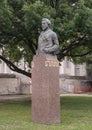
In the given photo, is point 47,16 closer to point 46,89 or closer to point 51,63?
point 51,63

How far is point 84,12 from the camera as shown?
18.3 m

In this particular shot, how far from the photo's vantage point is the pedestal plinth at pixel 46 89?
537 inches

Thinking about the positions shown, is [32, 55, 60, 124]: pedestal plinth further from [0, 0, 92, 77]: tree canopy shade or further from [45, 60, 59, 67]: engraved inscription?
[0, 0, 92, 77]: tree canopy shade

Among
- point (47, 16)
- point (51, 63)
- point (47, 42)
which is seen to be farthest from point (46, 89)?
point (47, 16)

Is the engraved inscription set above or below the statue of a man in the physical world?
below

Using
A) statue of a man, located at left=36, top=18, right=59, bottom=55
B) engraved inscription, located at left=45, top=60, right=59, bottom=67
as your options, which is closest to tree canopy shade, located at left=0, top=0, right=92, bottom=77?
statue of a man, located at left=36, top=18, right=59, bottom=55

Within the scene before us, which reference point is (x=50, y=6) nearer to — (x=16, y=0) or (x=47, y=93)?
(x=16, y=0)

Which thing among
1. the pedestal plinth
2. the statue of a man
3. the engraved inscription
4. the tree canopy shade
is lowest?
the pedestal plinth

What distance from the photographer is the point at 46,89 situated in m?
13.7

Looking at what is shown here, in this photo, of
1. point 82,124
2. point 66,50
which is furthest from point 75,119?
point 66,50

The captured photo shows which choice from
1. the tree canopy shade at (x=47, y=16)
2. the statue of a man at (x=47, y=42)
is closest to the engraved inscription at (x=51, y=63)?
the statue of a man at (x=47, y=42)

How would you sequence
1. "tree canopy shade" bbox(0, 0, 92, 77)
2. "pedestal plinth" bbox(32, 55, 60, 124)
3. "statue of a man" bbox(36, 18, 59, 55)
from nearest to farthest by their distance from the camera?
"pedestal plinth" bbox(32, 55, 60, 124)
"statue of a man" bbox(36, 18, 59, 55)
"tree canopy shade" bbox(0, 0, 92, 77)

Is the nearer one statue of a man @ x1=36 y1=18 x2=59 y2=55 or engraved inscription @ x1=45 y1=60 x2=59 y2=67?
engraved inscription @ x1=45 y1=60 x2=59 y2=67

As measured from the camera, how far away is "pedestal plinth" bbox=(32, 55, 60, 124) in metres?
13.6
